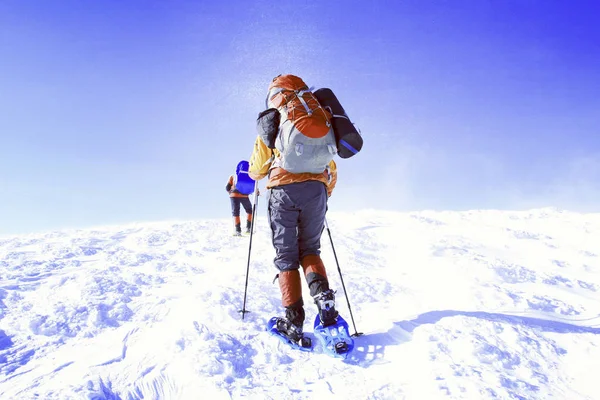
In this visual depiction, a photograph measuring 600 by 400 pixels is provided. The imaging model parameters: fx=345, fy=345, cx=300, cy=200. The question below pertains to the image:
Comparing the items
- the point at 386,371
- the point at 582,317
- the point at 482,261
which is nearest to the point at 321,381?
the point at 386,371

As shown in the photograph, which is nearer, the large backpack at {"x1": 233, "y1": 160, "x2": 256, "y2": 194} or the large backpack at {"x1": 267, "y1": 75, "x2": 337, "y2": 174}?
the large backpack at {"x1": 267, "y1": 75, "x2": 337, "y2": 174}

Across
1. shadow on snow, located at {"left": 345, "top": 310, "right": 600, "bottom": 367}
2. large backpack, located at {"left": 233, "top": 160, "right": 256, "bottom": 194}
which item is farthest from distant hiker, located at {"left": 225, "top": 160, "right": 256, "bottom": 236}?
shadow on snow, located at {"left": 345, "top": 310, "right": 600, "bottom": 367}

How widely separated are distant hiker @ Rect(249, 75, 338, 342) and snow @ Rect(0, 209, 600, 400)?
47 cm

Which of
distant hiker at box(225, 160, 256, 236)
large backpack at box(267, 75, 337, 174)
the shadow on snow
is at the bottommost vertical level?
the shadow on snow

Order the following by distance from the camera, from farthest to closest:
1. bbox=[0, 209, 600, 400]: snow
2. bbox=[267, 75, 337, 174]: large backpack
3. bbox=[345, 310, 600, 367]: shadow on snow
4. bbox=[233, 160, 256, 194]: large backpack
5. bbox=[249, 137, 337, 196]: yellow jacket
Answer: bbox=[233, 160, 256, 194]: large backpack, bbox=[249, 137, 337, 196]: yellow jacket, bbox=[267, 75, 337, 174]: large backpack, bbox=[345, 310, 600, 367]: shadow on snow, bbox=[0, 209, 600, 400]: snow

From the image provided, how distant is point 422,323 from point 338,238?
20.4 feet

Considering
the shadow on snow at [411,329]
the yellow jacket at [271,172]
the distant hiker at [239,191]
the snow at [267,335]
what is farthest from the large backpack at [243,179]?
the shadow on snow at [411,329]

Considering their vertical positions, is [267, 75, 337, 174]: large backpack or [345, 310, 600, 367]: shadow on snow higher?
[267, 75, 337, 174]: large backpack

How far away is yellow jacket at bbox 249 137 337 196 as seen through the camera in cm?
360

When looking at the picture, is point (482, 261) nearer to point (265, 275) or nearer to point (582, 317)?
point (582, 317)

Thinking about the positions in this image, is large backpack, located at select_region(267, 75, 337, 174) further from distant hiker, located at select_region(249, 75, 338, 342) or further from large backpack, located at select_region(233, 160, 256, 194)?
large backpack, located at select_region(233, 160, 256, 194)

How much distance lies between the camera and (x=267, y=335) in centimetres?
332

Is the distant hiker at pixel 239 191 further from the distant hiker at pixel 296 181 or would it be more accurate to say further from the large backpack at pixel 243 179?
the distant hiker at pixel 296 181

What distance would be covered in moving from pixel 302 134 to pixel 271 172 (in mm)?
610
